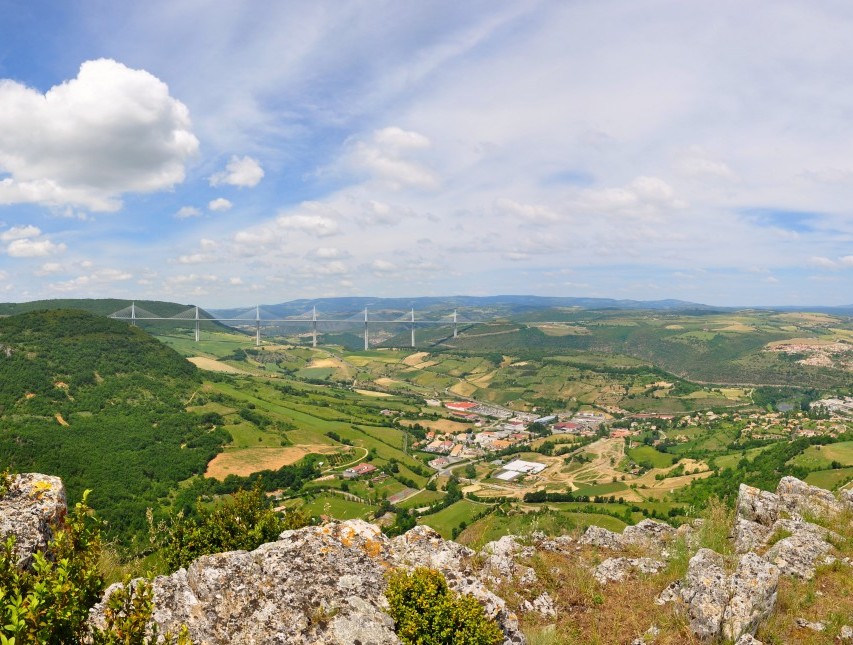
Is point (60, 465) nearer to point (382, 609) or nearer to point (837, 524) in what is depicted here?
point (382, 609)

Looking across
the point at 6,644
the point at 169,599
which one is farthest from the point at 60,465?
the point at 6,644

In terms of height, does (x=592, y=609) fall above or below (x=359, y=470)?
above

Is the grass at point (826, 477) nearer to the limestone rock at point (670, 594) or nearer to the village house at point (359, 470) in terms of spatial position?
the limestone rock at point (670, 594)

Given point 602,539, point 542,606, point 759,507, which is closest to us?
point 542,606

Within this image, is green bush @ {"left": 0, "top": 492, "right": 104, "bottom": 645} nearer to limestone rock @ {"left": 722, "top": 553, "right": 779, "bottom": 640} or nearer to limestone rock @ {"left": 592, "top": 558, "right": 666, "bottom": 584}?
limestone rock @ {"left": 722, "top": 553, "right": 779, "bottom": 640}

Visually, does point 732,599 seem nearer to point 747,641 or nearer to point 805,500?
point 747,641

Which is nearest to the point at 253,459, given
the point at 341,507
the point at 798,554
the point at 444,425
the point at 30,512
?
the point at 341,507

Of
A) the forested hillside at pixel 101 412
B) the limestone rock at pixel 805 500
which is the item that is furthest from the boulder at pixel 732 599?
the forested hillside at pixel 101 412
